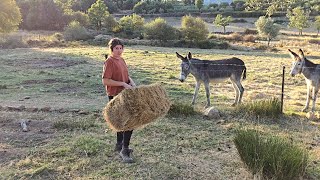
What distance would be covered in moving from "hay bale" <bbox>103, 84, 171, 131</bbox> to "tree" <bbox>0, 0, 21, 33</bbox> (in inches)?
1126

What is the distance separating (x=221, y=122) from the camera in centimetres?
884

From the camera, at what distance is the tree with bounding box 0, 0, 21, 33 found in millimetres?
30594

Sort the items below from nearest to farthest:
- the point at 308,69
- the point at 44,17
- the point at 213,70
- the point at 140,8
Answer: the point at 308,69 → the point at 213,70 → the point at 44,17 → the point at 140,8

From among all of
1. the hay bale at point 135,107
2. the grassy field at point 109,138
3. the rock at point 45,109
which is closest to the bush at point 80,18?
the grassy field at point 109,138

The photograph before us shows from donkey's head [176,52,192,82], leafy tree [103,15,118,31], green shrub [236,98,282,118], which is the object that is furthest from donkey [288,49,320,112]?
leafy tree [103,15,118,31]

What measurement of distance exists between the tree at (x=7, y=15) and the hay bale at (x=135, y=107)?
28593mm

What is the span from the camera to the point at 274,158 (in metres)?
5.11

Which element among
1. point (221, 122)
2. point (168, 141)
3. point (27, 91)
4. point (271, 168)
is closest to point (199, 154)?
point (168, 141)

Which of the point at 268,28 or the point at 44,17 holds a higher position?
the point at 44,17

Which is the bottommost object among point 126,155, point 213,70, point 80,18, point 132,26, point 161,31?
point 126,155

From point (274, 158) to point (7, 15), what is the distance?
30.8m

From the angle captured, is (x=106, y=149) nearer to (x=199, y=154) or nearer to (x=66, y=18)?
(x=199, y=154)

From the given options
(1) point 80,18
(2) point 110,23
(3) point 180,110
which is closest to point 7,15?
(3) point 180,110

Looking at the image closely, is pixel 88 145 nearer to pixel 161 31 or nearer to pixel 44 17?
pixel 161 31
